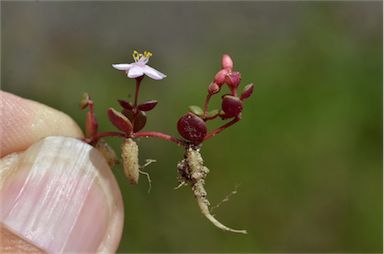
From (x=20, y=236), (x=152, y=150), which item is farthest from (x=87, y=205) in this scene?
(x=152, y=150)

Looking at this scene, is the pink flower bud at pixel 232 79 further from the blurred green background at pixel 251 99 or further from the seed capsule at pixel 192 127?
the blurred green background at pixel 251 99

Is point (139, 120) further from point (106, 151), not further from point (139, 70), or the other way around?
point (106, 151)

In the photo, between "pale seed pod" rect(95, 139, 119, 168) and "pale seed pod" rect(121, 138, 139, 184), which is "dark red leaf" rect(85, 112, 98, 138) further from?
"pale seed pod" rect(121, 138, 139, 184)

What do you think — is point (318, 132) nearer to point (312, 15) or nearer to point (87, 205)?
point (312, 15)

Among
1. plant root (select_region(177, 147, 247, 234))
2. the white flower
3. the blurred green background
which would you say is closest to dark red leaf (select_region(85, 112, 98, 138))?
the white flower

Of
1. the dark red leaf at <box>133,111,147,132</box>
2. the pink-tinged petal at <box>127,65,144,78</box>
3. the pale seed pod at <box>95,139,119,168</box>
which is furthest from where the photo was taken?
the pale seed pod at <box>95,139,119,168</box>

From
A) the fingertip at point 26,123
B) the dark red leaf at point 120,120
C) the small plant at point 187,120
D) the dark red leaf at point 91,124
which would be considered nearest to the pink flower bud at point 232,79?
the small plant at point 187,120

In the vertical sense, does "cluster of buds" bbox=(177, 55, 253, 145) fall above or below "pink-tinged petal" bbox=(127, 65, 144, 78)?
below

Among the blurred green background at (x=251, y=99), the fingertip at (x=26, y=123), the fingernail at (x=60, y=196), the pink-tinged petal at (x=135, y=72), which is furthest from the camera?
the blurred green background at (x=251, y=99)
